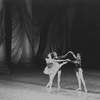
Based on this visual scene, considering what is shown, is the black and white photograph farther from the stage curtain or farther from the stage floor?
the stage floor

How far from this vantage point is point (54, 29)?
88.4 ft

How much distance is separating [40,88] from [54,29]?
1258 cm

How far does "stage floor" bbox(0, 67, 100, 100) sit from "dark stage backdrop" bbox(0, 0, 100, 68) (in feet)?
17.8

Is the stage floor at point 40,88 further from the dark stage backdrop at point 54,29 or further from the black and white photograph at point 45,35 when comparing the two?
the dark stage backdrop at point 54,29

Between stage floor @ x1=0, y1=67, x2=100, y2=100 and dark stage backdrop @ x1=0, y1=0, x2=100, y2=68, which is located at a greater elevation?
dark stage backdrop @ x1=0, y1=0, x2=100, y2=68

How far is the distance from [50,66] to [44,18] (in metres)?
12.4

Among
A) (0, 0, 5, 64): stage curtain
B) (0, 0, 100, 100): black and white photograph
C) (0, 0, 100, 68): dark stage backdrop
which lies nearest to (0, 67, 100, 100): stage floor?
(0, 0, 100, 100): black and white photograph

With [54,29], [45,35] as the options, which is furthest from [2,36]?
[54,29]

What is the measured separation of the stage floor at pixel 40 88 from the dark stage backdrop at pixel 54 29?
543 cm

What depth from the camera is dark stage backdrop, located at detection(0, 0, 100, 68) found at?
24.4 meters

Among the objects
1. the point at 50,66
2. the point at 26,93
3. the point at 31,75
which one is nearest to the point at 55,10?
the point at 31,75

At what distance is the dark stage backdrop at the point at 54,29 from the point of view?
24.4m

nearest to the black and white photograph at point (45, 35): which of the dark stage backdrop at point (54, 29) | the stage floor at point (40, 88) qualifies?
the dark stage backdrop at point (54, 29)

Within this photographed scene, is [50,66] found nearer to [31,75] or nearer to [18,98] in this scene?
[18,98]
